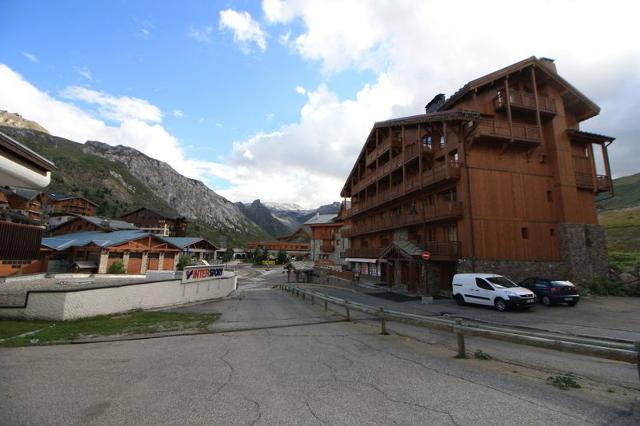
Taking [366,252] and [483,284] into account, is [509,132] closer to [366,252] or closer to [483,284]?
[483,284]

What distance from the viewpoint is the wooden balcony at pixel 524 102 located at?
24.7 m

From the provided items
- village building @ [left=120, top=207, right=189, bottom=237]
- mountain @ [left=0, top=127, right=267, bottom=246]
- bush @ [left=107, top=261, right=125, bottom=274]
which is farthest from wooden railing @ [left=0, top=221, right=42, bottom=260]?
mountain @ [left=0, top=127, right=267, bottom=246]

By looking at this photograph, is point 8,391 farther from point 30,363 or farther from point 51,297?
point 51,297

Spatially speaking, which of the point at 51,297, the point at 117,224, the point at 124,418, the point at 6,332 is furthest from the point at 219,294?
the point at 117,224

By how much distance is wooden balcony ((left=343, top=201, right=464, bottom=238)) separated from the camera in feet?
76.6

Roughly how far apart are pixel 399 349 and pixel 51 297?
1421 centimetres

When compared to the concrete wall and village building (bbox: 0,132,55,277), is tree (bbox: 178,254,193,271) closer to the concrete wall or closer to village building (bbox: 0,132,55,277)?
village building (bbox: 0,132,55,277)

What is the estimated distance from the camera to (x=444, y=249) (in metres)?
24.2

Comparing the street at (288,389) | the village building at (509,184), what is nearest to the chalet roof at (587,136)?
the village building at (509,184)

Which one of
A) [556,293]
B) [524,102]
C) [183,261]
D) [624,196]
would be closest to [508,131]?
[524,102]

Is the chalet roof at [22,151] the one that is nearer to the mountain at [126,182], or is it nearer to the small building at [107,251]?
the small building at [107,251]

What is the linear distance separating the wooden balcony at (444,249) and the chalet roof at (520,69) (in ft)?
42.4

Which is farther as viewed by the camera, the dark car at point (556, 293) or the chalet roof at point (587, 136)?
the chalet roof at point (587, 136)

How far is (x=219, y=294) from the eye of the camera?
26953 millimetres
